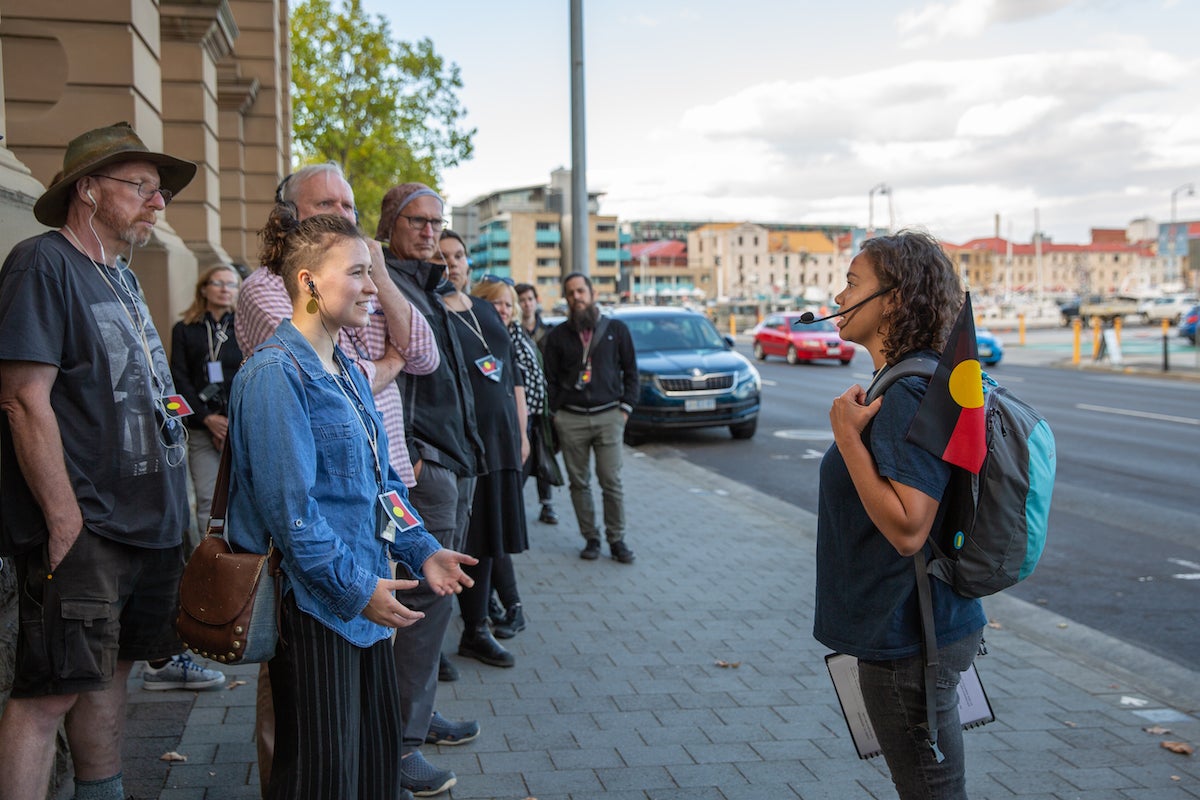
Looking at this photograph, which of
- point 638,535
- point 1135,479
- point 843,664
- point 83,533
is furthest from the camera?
point 1135,479

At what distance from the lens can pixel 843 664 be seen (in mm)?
3020

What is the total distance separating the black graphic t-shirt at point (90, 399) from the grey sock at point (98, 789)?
0.75m

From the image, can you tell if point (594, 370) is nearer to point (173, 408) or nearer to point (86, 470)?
point (173, 408)

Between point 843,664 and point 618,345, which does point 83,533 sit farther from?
point 618,345

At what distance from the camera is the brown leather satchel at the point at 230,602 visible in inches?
107

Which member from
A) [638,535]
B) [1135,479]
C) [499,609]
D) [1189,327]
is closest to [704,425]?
[1135,479]

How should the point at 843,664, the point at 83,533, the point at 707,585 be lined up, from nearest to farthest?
the point at 843,664 → the point at 83,533 → the point at 707,585

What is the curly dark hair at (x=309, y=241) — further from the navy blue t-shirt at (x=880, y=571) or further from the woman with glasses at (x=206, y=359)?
the woman with glasses at (x=206, y=359)

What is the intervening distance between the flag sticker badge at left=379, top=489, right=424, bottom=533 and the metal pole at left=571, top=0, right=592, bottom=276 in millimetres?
11312

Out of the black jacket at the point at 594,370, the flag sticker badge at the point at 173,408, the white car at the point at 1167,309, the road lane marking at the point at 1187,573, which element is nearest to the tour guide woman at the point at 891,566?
the flag sticker badge at the point at 173,408

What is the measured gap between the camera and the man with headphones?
3.59m

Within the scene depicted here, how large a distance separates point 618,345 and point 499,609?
274 centimetres

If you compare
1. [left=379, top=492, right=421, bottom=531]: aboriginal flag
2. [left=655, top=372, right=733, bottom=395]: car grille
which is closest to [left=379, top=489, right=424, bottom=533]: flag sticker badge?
[left=379, top=492, right=421, bottom=531]: aboriginal flag

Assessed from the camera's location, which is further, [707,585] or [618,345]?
[618,345]
